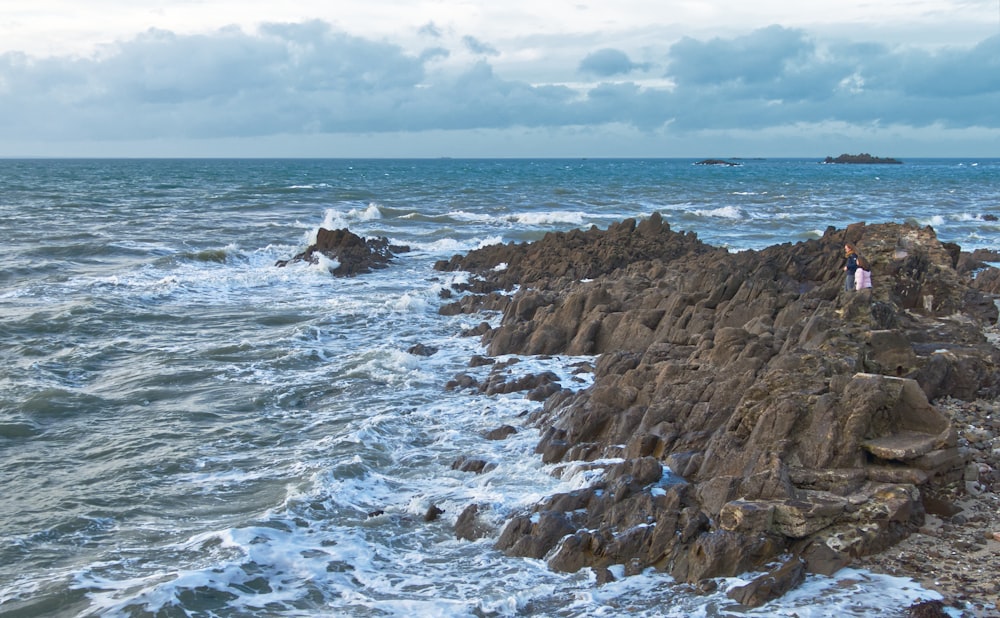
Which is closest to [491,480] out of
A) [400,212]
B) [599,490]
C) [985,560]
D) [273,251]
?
[599,490]

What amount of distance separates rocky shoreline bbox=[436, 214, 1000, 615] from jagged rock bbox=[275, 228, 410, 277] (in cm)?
1380

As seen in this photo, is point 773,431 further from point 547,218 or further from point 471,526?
point 547,218

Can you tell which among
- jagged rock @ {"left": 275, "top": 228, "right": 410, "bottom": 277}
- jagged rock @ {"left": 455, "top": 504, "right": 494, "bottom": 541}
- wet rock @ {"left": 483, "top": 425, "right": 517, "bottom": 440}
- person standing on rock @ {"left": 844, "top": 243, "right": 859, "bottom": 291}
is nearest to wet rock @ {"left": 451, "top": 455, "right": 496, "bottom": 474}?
wet rock @ {"left": 483, "top": 425, "right": 517, "bottom": 440}

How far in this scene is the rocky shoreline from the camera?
945 centimetres

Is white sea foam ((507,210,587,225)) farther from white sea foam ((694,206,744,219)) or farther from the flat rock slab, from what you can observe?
the flat rock slab

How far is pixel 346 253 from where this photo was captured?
33.4 m

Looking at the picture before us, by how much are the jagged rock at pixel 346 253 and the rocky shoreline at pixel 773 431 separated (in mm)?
13799

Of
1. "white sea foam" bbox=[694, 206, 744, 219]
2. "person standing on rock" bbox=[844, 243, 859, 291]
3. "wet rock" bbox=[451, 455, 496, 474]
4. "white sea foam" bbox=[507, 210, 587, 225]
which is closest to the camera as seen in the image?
"wet rock" bbox=[451, 455, 496, 474]

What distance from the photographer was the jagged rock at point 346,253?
3238cm

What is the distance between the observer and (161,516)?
38.1 ft

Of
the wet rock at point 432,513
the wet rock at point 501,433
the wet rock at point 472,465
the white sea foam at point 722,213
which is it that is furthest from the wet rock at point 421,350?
the white sea foam at point 722,213

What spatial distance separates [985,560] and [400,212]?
48091 mm

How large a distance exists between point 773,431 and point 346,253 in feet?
80.5

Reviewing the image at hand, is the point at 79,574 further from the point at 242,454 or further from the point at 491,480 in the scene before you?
the point at 491,480
